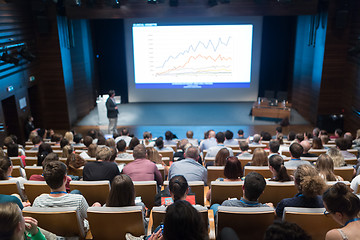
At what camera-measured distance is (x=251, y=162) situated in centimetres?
453

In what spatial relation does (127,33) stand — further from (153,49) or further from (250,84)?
(250,84)

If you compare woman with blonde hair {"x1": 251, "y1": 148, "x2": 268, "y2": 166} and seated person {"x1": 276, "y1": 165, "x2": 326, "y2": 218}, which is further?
woman with blonde hair {"x1": 251, "y1": 148, "x2": 268, "y2": 166}

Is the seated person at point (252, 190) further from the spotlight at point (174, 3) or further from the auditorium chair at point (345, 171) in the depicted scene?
the spotlight at point (174, 3)

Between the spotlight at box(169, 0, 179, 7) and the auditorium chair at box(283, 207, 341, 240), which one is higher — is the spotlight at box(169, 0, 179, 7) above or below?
above

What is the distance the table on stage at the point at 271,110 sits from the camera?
34.2 feet

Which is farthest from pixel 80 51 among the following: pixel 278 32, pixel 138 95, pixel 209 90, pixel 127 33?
pixel 278 32

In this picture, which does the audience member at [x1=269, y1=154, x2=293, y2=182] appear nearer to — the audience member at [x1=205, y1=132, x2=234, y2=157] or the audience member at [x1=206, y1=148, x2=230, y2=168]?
the audience member at [x1=206, y1=148, x2=230, y2=168]

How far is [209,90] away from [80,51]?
5.17m

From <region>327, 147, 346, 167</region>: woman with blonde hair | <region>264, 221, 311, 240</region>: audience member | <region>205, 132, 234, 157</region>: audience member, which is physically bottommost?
<region>205, 132, 234, 157</region>: audience member

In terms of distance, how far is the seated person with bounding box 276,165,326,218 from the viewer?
2719 mm

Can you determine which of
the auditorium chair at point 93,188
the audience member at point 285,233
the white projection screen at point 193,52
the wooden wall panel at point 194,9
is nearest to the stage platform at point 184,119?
the white projection screen at point 193,52

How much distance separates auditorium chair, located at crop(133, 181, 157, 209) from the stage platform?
582cm

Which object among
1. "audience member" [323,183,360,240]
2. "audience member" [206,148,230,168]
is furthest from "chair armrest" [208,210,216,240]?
"audience member" [206,148,230,168]

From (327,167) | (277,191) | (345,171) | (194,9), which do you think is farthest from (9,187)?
(194,9)
